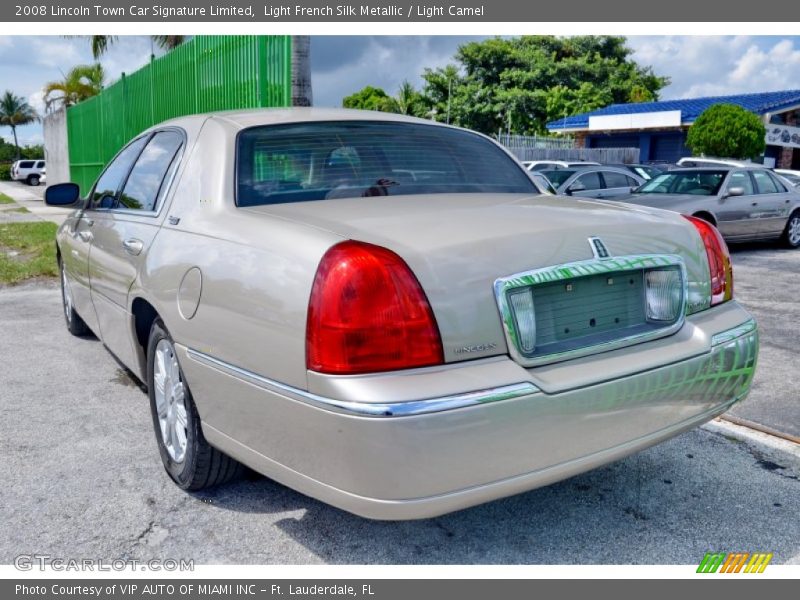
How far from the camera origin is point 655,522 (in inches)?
119

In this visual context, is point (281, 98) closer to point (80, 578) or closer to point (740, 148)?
point (80, 578)

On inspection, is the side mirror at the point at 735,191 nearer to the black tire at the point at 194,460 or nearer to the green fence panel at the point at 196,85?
the green fence panel at the point at 196,85

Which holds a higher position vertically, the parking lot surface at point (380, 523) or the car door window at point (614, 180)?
the car door window at point (614, 180)

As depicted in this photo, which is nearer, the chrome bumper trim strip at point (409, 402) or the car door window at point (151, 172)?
the chrome bumper trim strip at point (409, 402)

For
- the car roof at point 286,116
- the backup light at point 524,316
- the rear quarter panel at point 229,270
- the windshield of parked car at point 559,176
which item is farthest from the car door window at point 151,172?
the windshield of parked car at point 559,176

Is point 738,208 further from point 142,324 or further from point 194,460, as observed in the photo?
point 194,460

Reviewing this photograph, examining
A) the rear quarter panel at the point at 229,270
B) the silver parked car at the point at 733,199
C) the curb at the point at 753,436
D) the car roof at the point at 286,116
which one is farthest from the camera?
the silver parked car at the point at 733,199

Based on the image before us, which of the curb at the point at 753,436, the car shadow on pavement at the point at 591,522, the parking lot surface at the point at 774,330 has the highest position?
the parking lot surface at the point at 774,330

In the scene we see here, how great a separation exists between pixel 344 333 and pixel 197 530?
1.19 m

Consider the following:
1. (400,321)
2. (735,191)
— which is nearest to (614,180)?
(735,191)

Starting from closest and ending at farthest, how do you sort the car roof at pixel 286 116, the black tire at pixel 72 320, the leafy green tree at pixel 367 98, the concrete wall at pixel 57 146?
the car roof at pixel 286 116
the black tire at pixel 72 320
the concrete wall at pixel 57 146
the leafy green tree at pixel 367 98

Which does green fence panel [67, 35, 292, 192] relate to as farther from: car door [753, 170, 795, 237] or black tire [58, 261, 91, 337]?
car door [753, 170, 795, 237]

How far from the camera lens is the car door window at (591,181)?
43.9 feet

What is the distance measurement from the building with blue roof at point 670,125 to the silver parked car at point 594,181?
54.6ft
